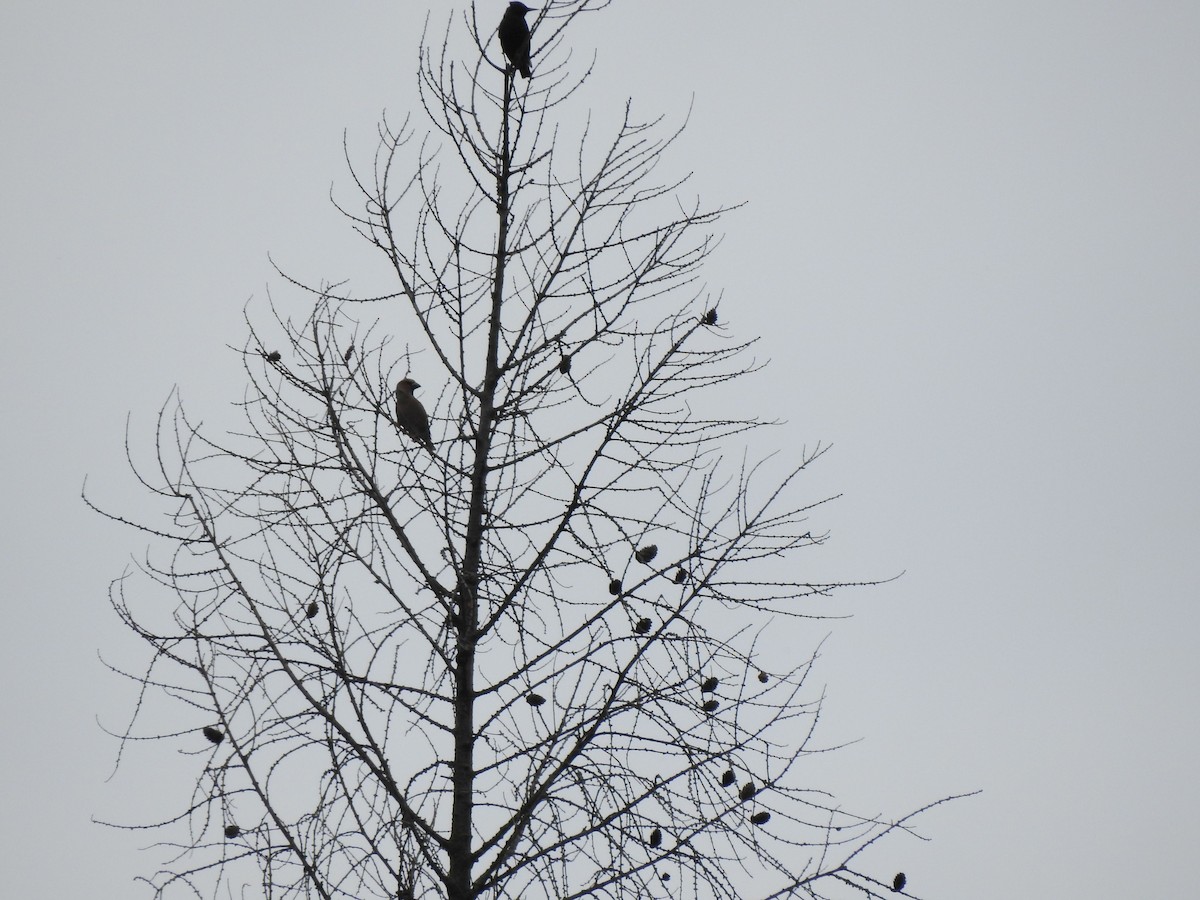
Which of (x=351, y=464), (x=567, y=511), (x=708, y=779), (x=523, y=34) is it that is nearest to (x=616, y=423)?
(x=567, y=511)

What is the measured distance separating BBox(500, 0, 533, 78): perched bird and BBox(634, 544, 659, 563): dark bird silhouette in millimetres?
1824

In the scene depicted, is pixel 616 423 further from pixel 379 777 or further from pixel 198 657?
pixel 198 657

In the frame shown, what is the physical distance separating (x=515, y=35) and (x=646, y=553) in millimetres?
1910

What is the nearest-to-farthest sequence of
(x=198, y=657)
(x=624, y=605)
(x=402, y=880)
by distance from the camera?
(x=402, y=880) → (x=624, y=605) → (x=198, y=657)

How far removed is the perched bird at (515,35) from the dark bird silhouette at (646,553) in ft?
5.99

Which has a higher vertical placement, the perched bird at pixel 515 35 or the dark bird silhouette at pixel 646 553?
Result: the perched bird at pixel 515 35

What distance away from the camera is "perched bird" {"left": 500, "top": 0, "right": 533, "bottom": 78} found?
4230 mm

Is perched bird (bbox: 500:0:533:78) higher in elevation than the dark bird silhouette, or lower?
higher

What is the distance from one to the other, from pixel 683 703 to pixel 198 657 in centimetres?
173

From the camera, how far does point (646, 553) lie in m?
3.85

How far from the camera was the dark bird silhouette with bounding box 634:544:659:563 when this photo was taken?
12.6 feet

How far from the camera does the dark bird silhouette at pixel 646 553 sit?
3.84m

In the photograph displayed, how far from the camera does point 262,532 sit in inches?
158

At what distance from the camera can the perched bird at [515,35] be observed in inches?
167
